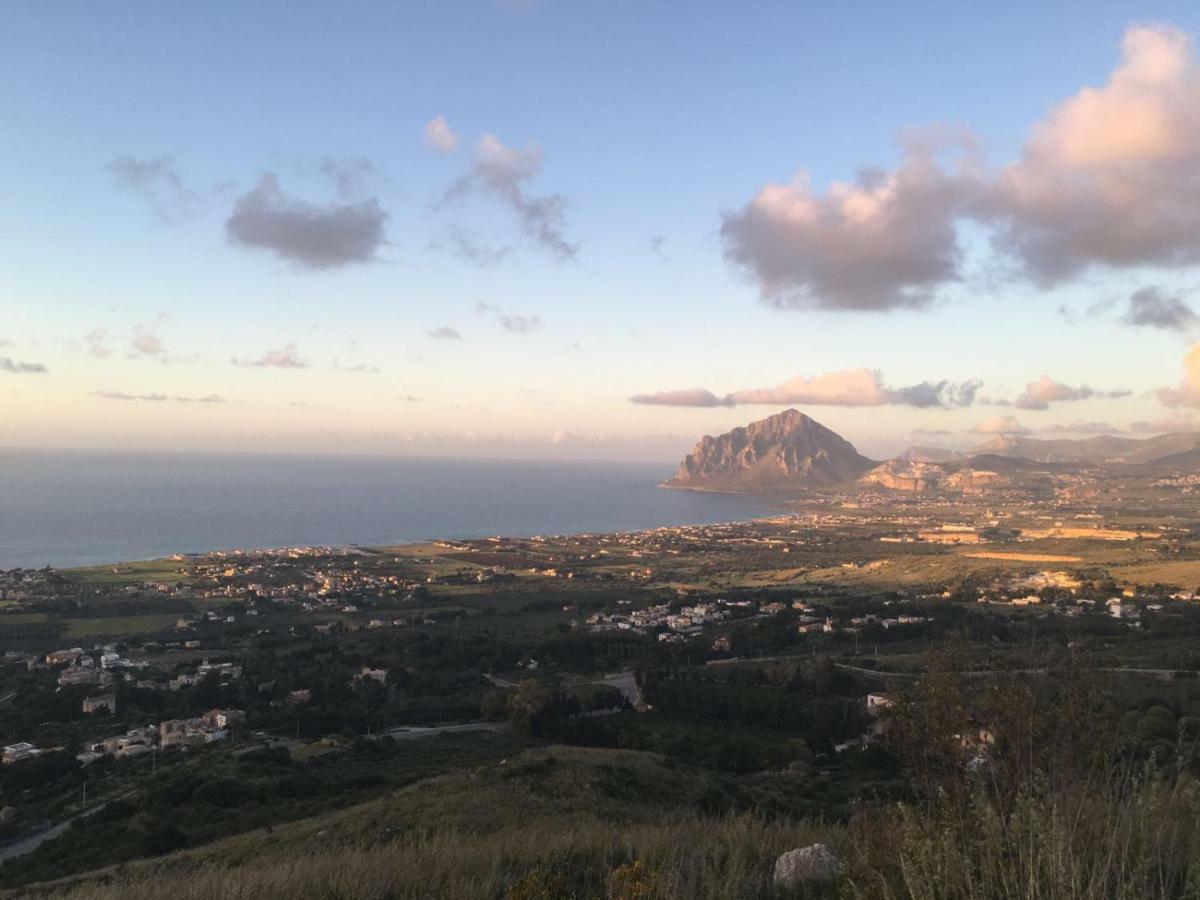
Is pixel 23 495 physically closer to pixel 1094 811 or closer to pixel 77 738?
pixel 77 738

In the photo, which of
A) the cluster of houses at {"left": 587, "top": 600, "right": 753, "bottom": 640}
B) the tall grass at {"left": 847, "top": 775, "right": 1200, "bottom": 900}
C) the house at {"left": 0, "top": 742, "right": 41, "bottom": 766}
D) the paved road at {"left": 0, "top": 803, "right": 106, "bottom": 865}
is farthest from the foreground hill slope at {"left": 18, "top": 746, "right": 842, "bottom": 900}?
the cluster of houses at {"left": 587, "top": 600, "right": 753, "bottom": 640}

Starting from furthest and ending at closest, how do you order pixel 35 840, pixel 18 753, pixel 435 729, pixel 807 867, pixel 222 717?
pixel 222 717, pixel 435 729, pixel 18 753, pixel 35 840, pixel 807 867

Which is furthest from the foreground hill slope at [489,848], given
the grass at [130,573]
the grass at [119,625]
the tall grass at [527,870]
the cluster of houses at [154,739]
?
the grass at [130,573]

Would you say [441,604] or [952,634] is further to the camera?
[441,604]

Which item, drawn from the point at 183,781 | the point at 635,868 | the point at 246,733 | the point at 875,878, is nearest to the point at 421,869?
the point at 635,868

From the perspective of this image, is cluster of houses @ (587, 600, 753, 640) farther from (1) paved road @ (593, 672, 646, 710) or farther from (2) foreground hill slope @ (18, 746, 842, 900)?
(2) foreground hill slope @ (18, 746, 842, 900)

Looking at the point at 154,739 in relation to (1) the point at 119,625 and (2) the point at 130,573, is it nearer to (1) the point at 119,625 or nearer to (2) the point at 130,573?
(1) the point at 119,625

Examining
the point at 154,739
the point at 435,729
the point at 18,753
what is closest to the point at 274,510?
the point at 154,739
